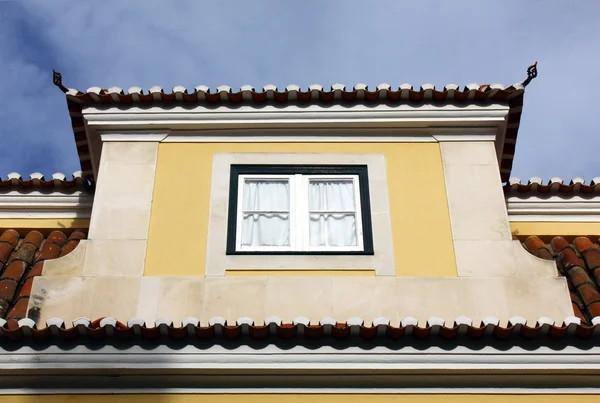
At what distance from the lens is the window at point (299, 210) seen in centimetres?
854

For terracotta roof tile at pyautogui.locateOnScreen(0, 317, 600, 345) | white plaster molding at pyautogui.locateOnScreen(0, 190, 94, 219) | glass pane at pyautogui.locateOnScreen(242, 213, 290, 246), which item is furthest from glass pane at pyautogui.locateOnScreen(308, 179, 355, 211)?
white plaster molding at pyautogui.locateOnScreen(0, 190, 94, 219)

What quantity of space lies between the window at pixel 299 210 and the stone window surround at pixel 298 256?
0.24 ft

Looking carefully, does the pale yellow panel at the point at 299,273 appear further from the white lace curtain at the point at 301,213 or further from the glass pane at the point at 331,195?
the glass pane at the point at 331,195

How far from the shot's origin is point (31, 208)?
10188 mm

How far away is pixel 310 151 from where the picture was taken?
9.42 meters

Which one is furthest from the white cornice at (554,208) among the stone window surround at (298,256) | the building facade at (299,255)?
the stone window surround at (298,256)

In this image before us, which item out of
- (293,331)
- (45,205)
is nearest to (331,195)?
(293,331)

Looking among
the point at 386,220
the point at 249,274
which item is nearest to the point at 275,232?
the point at 249,274

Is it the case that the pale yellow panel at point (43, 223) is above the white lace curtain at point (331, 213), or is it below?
above

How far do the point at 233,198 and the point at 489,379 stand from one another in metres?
3.35

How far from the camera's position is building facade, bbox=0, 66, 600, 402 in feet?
23.2

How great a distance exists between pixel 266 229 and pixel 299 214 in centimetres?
39

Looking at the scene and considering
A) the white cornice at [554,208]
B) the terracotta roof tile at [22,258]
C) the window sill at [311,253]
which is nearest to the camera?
the terracotta roof tile at [22,258]

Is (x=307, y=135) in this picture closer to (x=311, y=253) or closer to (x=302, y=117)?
(x=302, y=117)
